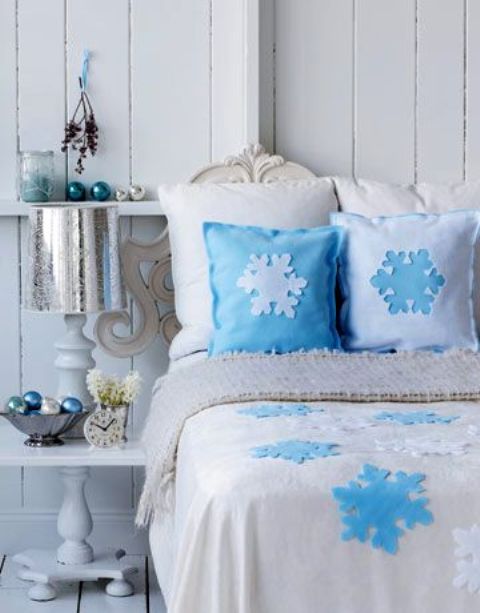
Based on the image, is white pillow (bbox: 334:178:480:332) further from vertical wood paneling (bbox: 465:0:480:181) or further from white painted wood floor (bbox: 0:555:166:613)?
white painted wood floor (bbox: 0:555:166:613)

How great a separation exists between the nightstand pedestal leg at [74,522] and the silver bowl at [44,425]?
0.10 m

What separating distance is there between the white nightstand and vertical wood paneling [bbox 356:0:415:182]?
3.35 ft

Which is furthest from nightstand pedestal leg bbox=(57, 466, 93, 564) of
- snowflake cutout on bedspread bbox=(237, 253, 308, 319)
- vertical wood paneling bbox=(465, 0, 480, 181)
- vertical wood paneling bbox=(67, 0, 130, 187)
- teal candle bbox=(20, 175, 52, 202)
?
vertical wood paneling bbox=(465, 0, 480, 181)

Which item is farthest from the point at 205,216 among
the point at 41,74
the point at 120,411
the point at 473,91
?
the point at 473,91

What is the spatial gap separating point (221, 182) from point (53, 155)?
44cm

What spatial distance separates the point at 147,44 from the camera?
151 inches

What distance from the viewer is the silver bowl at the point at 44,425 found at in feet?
11.2

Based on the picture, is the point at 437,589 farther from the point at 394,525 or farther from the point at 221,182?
the point at 221,182

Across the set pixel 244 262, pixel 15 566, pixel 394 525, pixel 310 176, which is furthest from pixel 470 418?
pixel 15 566

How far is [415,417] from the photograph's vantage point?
2.78 metres

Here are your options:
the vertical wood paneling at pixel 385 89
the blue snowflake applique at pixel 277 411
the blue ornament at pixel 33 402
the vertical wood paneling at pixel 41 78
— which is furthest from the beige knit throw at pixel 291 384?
the vertical wood paneling at pixel 41 78

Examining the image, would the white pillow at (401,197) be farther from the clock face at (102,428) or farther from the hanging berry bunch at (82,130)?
the clock face at (102,428)

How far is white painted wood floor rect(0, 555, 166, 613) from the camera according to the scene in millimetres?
3377

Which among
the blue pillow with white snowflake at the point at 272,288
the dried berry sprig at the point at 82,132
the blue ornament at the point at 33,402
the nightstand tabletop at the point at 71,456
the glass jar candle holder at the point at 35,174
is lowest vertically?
the nightstand tabletop at the point at 71,456
